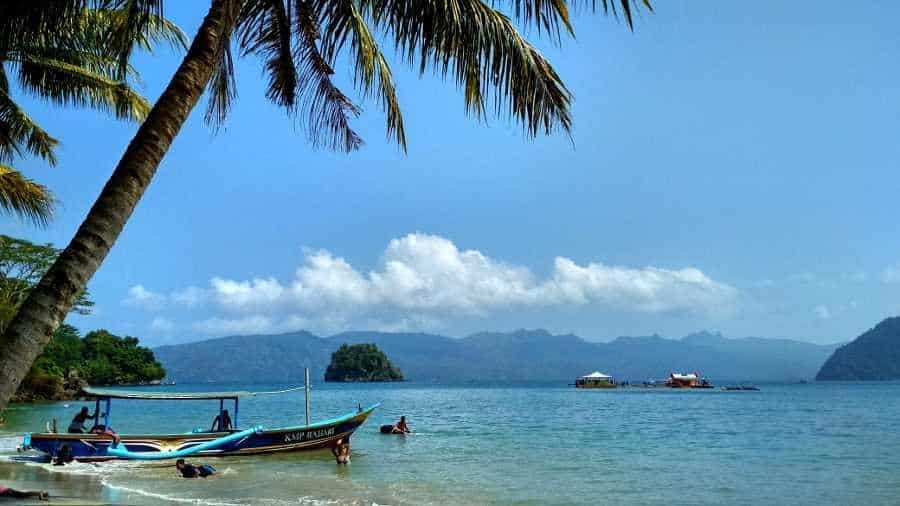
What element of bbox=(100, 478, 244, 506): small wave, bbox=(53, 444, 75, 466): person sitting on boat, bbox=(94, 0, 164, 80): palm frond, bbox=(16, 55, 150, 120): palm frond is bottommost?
bbox=(100, 478, 244, 506): small wave

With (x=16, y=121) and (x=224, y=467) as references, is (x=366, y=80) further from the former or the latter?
(x=224, y=467)

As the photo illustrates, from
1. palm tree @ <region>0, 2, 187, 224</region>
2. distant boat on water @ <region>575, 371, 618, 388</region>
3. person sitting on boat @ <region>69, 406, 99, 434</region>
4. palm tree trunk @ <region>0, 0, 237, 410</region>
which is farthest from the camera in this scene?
distant boat on water @ <region>575, 371, 618, 388</region>

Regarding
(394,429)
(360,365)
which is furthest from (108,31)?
(360,365)

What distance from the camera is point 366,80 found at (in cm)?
711

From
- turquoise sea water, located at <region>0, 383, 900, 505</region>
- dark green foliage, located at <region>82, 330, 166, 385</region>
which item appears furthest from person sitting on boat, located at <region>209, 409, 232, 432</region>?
dark green foliage, located at <region>82, 330, 166, 385</region>

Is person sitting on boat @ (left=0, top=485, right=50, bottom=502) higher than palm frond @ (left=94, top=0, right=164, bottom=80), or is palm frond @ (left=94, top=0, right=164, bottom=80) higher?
palm frond @ (left=94, top=0, right=164, bottom=80)

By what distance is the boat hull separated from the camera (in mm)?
20328

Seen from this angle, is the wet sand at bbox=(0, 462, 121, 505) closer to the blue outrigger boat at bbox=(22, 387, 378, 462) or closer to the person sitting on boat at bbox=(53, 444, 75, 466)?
the person sitting on boat at bbox=(53, 444, 75, 466)

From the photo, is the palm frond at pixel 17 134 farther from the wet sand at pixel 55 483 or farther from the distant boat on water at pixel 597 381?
the distant boat on water at pixel 597 381

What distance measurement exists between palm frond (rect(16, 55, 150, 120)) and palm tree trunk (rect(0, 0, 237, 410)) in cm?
588

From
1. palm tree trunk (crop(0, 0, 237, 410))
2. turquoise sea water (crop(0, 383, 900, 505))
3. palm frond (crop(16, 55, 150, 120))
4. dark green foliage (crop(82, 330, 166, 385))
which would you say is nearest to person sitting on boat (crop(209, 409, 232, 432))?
turquoise sea water (crop(0, 383, 900, 505))

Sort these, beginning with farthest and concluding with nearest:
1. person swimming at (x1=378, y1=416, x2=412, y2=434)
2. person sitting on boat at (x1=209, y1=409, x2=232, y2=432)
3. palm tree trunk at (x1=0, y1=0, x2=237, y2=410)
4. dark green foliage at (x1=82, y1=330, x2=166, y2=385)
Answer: dark green foliage at (x1=82, y1=330, x2=166, y2=385)
person swimming at (x1=378, y1=416, x2=412, y2=434)
person sitting on boat at (x1=209, y1=409, x2=232, y2=432)
palm tree trunk at (x1=0, y1=0, x2=237, y2=410)

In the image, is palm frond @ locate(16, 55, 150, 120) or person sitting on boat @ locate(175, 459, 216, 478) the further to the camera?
person sitting on boat @ locate(175, 459, 216, 478)

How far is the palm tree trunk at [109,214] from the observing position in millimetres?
3938
